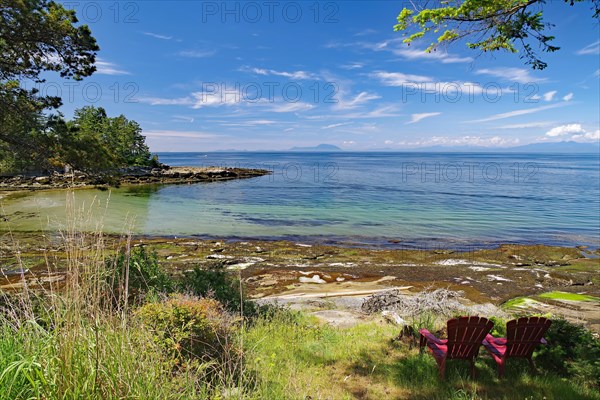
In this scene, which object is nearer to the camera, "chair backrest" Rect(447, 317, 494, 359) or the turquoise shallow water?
"chair backrest" Rect(447, 317, 494, 359)

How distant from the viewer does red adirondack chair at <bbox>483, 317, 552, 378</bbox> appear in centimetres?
496

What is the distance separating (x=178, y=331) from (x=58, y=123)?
26.5 feet

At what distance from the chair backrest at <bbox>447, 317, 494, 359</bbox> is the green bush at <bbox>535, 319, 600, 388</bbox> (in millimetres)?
1185

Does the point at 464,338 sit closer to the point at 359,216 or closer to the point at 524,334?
the point at 524,334

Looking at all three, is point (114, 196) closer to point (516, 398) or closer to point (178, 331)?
point (178, 331)

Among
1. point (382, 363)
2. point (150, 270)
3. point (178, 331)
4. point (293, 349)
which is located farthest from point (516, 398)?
point (150, 270)

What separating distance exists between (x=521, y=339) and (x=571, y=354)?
1043mm

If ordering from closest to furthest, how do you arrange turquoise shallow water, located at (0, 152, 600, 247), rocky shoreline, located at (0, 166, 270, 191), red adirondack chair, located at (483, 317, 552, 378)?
1. red adirondack chair, located at (483, 317, 552, 378)
2. turquoise shallow water, located at (0, 152, 600, 247)
3. rocky shoreline, located at (0, 166, 270, 191)

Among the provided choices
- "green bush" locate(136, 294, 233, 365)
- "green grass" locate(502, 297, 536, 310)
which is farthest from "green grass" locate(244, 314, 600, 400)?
"green grass" locate(502, 297, 536, 310)

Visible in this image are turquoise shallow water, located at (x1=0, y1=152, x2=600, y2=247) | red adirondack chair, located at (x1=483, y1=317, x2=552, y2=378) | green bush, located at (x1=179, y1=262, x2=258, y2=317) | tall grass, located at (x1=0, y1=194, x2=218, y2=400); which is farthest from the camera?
turquoise shallow water, located at (x1=0, y1=152, x2=600, y2=247)

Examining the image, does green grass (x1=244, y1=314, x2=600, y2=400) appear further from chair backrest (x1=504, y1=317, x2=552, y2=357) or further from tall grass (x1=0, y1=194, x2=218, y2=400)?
tall grass (x1=0, y1=194, x2=218, y2=400)

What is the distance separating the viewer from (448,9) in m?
5.88

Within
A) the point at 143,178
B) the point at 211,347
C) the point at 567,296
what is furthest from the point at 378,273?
the point at 143,178

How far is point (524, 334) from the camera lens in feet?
16.5
